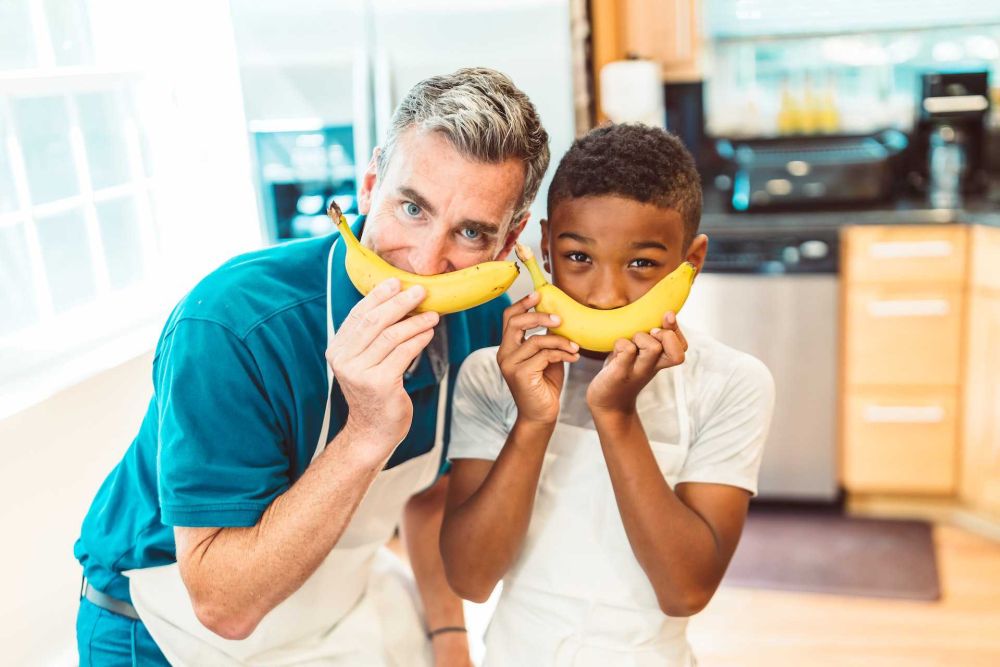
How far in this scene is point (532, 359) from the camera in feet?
3.70

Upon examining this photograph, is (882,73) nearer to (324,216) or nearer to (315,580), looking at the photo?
(324,216)

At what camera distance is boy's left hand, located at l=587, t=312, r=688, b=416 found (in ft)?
3.58

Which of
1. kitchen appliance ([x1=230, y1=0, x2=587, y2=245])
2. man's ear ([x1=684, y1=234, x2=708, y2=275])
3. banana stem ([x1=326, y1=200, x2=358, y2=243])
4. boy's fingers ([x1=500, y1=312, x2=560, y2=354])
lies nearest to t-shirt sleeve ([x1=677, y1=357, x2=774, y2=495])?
man's ear ([x1=684, y1=234, x2=708, y2=275])

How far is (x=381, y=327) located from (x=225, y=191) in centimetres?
179

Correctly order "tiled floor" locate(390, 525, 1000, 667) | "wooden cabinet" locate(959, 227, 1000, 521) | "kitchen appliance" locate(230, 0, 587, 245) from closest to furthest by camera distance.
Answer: "tiled floor" locate(390, 525, 1000, 667), "kitchen appliance" locate(230, 0, 587, 245), "wooden cabinet" locate(959, 227, 1000, 521)

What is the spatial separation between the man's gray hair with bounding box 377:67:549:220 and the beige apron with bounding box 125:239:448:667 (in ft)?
0.80

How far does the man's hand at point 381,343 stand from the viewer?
41.9 inches

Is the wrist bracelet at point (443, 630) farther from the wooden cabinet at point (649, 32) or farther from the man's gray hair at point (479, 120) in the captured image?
the wooden cabinet at point (649, 32)

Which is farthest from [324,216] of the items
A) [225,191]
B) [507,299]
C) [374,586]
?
[374,586]

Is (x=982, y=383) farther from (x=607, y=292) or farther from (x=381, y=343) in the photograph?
(x=381, y=343)

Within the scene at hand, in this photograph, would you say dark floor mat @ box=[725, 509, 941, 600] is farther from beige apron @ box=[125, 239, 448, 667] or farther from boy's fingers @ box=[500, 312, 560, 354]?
boy's fingers @ box=[500, 312, 560, 354]

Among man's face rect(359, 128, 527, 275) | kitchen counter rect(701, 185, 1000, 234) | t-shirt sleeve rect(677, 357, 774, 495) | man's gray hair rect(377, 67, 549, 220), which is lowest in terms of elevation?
kitchen counter rect(701, 185, 1000, 234)

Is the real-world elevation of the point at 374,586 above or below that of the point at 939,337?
above

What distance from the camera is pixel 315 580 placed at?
1.33 meters
